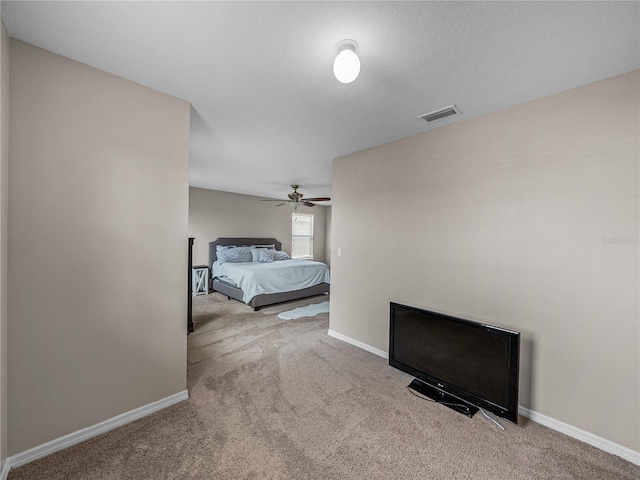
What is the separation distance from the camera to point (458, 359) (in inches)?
86.4

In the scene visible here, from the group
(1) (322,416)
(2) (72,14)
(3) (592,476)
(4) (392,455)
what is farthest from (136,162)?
(3) (592,476)

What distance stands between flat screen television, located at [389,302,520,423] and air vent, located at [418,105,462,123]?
1.74m

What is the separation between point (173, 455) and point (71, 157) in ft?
6.43

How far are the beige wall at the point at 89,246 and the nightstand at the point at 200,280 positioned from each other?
12.4ft

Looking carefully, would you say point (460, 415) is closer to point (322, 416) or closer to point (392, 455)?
point (392, 455)

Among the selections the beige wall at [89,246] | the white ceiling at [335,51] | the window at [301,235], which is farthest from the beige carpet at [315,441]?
the window at [301,235]

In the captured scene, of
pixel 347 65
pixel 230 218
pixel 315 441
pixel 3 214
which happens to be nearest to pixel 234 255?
pixel 230 218

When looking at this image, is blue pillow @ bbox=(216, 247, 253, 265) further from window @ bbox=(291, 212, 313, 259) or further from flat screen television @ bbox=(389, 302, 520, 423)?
flat screen television @ bbox=(389, 302, 520, 423)

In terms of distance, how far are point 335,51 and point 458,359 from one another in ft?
8.00

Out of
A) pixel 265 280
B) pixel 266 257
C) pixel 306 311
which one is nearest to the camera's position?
pixel 306 311

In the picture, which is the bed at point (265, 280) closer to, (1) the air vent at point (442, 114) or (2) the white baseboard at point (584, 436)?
(1) the air vent at point (442, 114)

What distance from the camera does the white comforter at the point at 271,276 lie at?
187 inches

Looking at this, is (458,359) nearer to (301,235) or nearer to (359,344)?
(359,344)

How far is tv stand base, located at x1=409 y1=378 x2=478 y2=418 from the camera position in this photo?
210 centimetres
